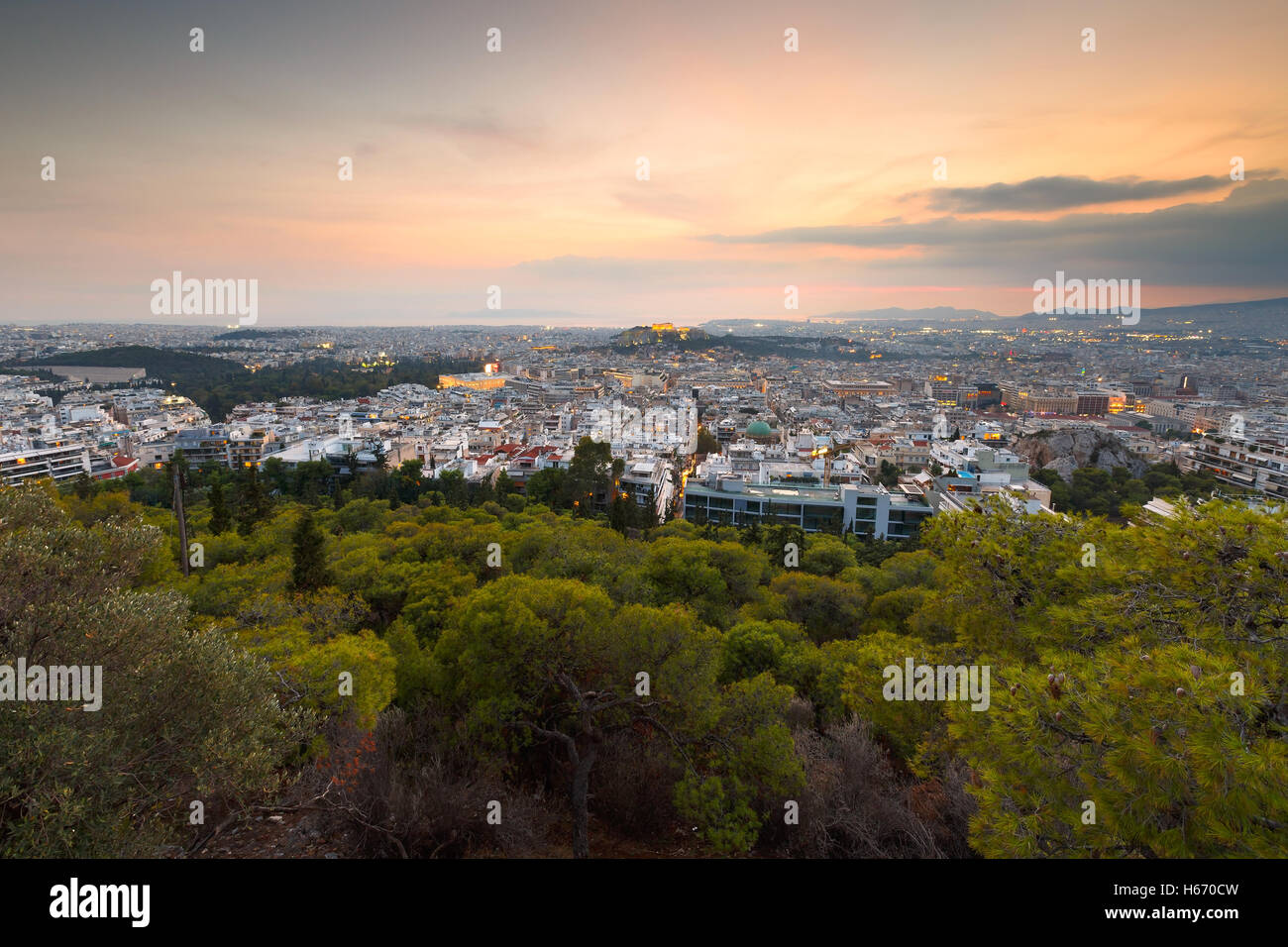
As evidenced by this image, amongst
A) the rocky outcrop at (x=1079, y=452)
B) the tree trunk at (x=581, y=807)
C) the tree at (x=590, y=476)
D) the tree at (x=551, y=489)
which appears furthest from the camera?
the rocky outcrop at (x=1079, y=452)

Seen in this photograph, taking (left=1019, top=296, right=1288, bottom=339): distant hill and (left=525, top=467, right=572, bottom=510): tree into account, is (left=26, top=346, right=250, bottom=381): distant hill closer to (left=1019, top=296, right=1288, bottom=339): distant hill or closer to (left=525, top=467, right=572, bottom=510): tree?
(left=525, top=467, right=572, bottom=510): tree

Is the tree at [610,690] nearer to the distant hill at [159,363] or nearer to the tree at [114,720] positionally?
the tree at [114,720]

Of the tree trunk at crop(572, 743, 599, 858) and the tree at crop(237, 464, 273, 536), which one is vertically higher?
the tree at crop(237, 464, 273, 536)

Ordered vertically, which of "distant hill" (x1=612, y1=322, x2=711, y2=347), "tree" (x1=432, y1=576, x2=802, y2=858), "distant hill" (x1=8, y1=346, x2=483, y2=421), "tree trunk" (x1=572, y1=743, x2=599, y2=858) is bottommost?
"tree trunk" (x1=572, y1=743, x2=599, y2=858)

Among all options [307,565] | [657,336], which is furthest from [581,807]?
[657,336]

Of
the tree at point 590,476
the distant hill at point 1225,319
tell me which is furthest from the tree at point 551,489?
the distant hill at point 1225,319

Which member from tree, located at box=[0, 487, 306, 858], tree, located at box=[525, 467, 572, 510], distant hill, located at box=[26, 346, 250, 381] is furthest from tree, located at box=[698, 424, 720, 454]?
distant hill, located at box=[26, 346, 250, 381]

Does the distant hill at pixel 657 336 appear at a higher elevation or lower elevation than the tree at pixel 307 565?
higher
